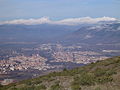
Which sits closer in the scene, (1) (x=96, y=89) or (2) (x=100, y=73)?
(1) (x=96, y=89)

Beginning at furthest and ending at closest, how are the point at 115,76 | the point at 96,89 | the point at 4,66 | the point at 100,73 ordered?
1. the point at 4,66
2. the point at 100,73
3. the point at 115,76
4. the point at 96,89

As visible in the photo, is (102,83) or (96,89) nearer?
(96,89)

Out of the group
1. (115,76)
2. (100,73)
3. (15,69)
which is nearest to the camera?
(115,76)

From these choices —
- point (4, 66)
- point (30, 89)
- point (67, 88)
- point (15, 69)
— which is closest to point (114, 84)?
point (67, 88)

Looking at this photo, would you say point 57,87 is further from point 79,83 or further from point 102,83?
point 102,83

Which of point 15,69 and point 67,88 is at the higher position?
point 67,88

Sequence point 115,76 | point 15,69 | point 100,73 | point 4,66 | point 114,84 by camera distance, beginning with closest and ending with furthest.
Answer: point 114,84 < point 115,76 < point 100,73 < point 15,69 < point 4,66

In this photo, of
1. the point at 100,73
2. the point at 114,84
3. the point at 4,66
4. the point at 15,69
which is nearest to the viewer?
the point at 114,84

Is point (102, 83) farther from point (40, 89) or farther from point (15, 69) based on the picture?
point (15, 69)

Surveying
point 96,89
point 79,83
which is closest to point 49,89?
point 79,83
